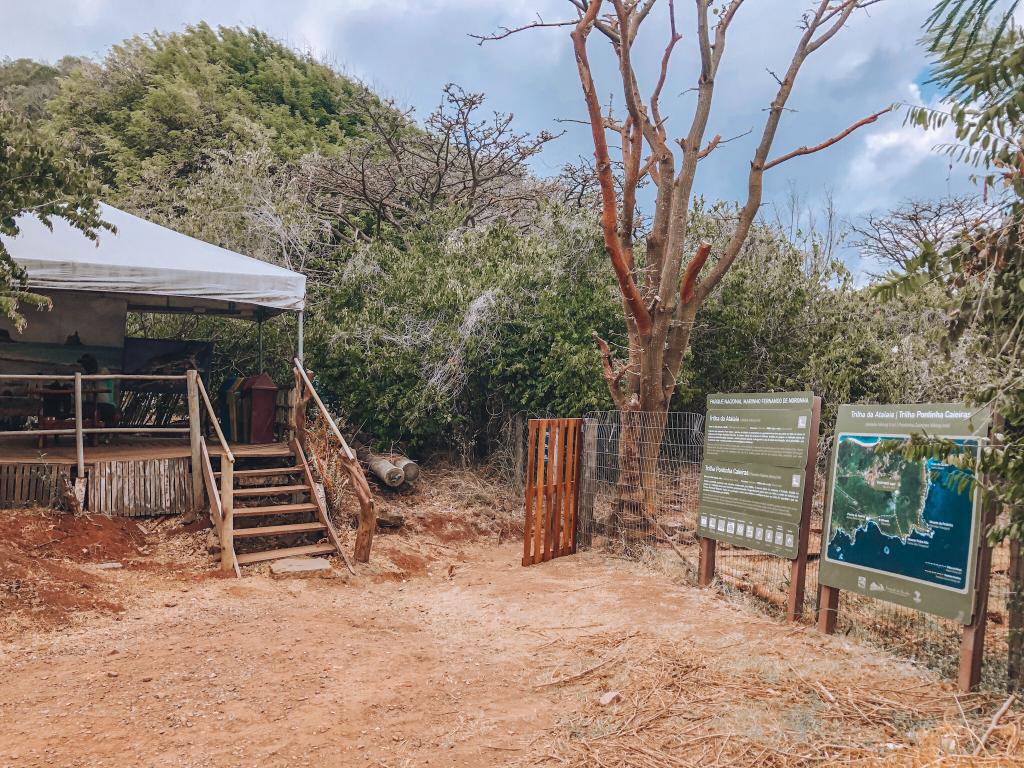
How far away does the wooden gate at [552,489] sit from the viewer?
813 centimetres

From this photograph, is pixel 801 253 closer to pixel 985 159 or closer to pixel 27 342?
pixel 985 159

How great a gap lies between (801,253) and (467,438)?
6.21 m

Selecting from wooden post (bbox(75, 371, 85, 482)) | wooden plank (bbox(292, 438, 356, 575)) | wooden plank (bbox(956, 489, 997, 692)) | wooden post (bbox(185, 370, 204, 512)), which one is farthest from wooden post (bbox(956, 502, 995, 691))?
wooden post (bbox(75, 371, 85, 482))

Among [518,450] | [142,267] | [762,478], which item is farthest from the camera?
[518,450]

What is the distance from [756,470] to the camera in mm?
6098

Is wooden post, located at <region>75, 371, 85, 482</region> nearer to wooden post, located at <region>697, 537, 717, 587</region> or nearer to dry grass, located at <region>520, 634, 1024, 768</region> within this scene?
dry grass, located at <region>520, 634, 1024, 768</region>

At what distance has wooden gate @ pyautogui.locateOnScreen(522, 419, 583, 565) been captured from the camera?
8133 millimetres

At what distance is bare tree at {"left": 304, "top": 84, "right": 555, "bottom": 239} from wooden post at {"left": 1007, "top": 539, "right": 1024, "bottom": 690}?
12678 mm

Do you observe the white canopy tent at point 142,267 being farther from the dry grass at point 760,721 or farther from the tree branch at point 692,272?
the dry grass at point 760,721

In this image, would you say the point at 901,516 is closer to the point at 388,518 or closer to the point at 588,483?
the point at 588,483

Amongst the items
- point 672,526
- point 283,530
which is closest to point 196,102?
point 283,530

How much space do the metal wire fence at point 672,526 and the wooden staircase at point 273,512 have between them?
3058 millimetres

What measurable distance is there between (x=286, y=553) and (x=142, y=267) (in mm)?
3767

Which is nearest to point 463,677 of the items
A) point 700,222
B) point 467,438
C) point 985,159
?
point 985,159
